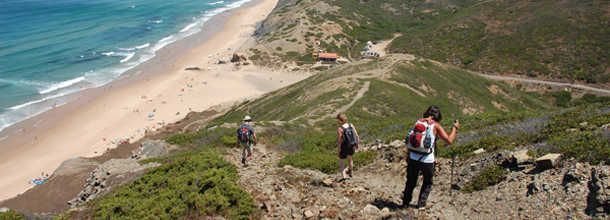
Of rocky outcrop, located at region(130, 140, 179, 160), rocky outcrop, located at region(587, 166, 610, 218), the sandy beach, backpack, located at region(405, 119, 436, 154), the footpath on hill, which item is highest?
backpack, located at region(405, 119, 436, 154)

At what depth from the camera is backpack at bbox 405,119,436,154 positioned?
6414 millimetres

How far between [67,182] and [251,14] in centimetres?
9637

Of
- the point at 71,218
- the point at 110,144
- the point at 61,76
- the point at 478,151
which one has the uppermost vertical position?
the point at 478,151

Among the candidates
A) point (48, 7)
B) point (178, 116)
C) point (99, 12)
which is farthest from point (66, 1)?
point (178, 116)

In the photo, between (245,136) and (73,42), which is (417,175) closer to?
(245,136)

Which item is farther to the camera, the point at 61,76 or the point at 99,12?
the point at 99,12

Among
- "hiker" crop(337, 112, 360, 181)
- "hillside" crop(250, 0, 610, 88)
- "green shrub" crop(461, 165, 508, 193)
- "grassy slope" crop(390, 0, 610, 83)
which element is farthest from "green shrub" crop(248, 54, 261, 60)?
"green shrub" crop(461, 165, 508, 193)

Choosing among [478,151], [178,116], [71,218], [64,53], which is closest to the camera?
[71,218]

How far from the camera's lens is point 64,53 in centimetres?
6394

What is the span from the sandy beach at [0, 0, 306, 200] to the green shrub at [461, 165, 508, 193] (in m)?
32.8

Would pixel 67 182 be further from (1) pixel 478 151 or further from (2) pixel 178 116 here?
(2) pixel 178 116

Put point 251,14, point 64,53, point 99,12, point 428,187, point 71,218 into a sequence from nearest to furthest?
1. point 428,187
2. point 71,218
3. point 64,53
4. point 99,12
5. point 251,14

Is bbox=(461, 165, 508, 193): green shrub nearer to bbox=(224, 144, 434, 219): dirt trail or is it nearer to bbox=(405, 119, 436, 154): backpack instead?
bbox=(224, 144, 434, 219): dirt trail

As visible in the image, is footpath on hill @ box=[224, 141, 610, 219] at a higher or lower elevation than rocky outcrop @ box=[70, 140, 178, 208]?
higher
